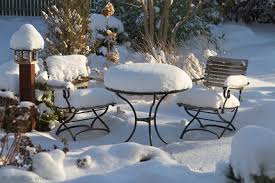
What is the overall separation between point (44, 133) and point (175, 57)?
2774mm

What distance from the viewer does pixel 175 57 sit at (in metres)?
7.81

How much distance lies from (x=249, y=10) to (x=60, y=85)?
838 cm

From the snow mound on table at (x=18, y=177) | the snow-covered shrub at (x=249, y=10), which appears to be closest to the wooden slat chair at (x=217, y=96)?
the snow mound on table at (x=18, y=177)

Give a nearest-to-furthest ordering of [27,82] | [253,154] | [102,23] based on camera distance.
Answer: [253,154]
[27,82]
[102,23]

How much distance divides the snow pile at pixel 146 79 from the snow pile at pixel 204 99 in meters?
0.16

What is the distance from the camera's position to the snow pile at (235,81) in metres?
5.57

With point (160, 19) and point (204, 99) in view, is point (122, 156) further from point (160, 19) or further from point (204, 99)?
point (160, 19)

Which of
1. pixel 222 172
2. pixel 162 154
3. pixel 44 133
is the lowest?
pixel 44 133

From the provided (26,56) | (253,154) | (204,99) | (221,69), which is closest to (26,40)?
(26,56)

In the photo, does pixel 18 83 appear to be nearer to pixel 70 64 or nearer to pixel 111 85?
pixel 70 64

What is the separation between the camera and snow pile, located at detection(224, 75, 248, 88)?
5.57m

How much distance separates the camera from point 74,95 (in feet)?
18.1

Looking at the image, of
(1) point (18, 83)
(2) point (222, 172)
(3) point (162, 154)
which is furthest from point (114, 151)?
(1) point (18, 83)

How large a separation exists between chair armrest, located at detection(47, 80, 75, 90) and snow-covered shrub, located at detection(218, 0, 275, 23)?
7.62 meters
